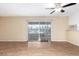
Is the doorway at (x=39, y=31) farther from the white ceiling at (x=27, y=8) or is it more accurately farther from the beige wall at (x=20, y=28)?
the white ceiling at (x=27, y=8)

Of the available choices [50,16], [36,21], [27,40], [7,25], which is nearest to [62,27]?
[50,16]

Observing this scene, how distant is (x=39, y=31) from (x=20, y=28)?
4.65 feet

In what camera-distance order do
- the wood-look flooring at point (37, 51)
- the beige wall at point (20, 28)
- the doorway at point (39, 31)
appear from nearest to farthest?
the wood-look flooring at point (37, 51) < the beige wall at point (20, 28) < the doorway at point (39, 31)

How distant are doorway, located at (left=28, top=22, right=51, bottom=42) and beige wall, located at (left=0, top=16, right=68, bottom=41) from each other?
33 cm

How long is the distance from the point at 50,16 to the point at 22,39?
8.59 ft

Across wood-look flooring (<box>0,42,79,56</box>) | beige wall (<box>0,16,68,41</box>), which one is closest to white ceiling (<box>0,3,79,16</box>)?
beige wall (<box>0,16,68,41</box>)

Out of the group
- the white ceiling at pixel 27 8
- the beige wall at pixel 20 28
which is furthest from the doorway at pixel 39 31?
the white ceiling at pixel 27 8

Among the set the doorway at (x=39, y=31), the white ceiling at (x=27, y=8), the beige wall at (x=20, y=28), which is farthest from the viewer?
the doorway at (x=39, y=31)

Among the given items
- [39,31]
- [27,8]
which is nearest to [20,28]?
[39,31]

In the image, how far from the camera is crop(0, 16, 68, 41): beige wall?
966cm

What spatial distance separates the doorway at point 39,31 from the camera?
9875 millimetres

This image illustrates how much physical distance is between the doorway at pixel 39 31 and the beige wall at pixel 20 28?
12.9 inches

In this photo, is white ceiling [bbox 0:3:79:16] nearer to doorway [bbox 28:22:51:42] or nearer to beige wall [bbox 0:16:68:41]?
beige wall [bbox 0:16:68:41]

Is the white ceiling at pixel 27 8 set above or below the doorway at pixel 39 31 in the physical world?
above
